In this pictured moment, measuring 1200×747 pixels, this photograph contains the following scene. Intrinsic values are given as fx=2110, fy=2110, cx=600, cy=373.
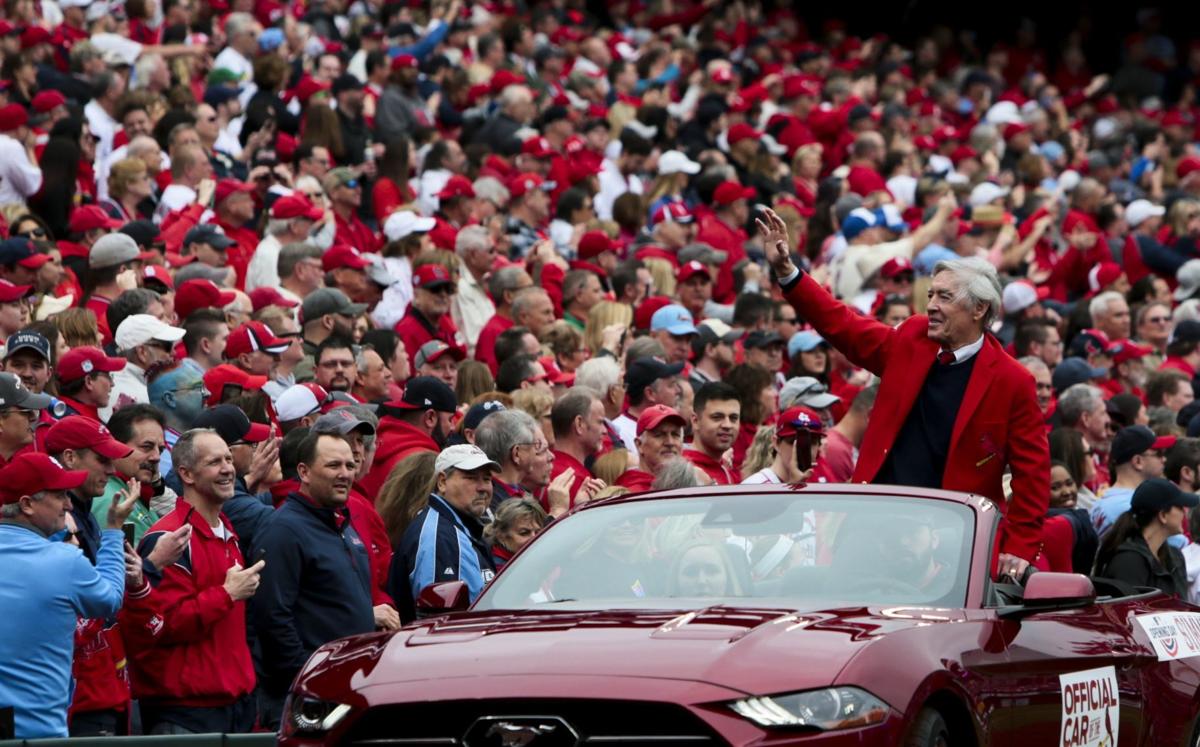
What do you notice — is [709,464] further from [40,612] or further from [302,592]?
[40,612]

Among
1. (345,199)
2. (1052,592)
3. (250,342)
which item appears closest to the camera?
(1052,592)

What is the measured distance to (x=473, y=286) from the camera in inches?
605

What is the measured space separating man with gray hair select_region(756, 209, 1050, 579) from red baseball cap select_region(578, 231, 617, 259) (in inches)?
317

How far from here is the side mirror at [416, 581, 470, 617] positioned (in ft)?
23.2

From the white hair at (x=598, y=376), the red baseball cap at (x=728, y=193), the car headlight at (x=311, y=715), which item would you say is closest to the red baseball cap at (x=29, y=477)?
the car headlight at (x=311, y=715)

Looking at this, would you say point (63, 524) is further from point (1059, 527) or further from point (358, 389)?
point (1059, 527)

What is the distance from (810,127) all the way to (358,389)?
45.8 ft

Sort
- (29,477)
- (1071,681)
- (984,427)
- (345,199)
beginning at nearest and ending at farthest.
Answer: (1071,681), (29,477), (984,427), (345,199)

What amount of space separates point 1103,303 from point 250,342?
29.1ft

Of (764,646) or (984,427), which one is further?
(984,427)

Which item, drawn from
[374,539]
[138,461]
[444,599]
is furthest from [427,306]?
[444,599]

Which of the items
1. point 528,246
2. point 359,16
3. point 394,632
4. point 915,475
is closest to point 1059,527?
point 915,475

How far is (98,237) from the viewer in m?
13.8

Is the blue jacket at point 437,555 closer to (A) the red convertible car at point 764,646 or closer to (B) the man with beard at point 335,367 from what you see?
(A) the red convertible car at point 764,646
